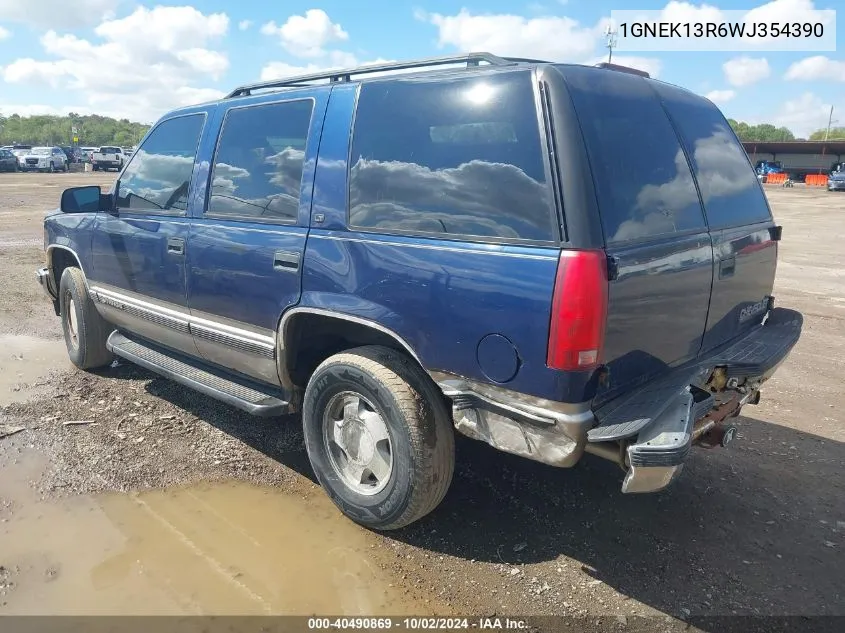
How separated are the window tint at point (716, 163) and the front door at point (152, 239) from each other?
2.84 metres

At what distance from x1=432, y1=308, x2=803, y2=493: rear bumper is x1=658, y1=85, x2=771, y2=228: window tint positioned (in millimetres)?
900

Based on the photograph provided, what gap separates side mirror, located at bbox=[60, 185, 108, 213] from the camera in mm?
4730

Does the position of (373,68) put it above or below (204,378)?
above

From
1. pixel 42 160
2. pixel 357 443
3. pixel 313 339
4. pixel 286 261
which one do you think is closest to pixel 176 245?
pixel 286 261

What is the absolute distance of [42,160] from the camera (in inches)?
1606

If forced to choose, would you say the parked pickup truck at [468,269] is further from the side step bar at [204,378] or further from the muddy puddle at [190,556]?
the muddy puddle at [190,556]

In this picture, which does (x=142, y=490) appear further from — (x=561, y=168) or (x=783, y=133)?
(x=783, y=133)

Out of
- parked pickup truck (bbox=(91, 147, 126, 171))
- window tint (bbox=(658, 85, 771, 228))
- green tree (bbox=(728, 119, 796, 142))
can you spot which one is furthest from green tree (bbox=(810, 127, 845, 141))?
window tint (bbox=(658, 85, 771, 228))

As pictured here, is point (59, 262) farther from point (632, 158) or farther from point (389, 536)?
point (632, 158)

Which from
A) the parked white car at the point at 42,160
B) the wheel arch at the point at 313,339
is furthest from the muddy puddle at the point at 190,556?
the parked white car at the point at 42,160

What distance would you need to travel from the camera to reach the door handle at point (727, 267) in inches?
123

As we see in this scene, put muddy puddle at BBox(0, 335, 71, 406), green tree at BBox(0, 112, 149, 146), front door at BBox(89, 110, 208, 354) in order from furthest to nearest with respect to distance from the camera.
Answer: green tree at BBox(0, 112, 149, 146) < muddy puddle at BBox(0, 335, 71, 406) < front door at BBox(89, 110, 208, 354)

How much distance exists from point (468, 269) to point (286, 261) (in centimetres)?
111

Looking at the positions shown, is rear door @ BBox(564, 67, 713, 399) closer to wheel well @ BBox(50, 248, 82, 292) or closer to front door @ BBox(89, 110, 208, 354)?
front door @ BBox(89, 110, 208, 354)
